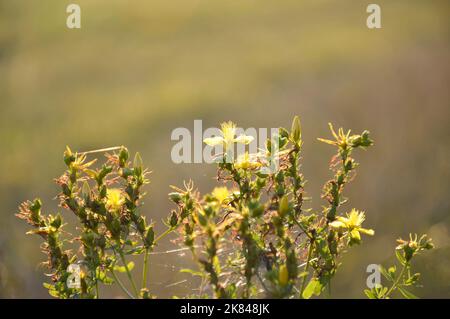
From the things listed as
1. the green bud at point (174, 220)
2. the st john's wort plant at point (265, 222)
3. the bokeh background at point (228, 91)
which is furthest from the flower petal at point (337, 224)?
the bokeh background at point (228, 91)

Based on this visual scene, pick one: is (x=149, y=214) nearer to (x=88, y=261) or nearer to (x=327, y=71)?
(x=327, y=71)

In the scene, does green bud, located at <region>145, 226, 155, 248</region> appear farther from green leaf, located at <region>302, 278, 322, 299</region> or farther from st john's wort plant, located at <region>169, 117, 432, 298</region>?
green leaf, located at <region>302, 278, 322, 299</region>

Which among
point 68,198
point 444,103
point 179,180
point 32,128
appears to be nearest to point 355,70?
point 444,103

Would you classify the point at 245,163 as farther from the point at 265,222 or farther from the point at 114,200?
the point at 114,200

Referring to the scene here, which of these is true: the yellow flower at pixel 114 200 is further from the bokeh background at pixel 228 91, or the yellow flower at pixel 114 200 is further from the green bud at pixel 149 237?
the bokeh background at pixel 228 91

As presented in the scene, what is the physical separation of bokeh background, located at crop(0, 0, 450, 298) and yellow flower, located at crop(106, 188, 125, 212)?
45.6 inches

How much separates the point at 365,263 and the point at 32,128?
1570mm

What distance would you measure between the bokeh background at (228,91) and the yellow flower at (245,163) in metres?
1.20

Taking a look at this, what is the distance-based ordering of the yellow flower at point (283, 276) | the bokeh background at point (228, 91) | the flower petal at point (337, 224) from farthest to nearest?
the bokeh background at point (228, 91)
the flower petal at point (337, 224)
the yellow flower at point (283, 276)

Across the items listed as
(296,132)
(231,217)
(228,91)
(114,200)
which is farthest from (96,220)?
(228,91)

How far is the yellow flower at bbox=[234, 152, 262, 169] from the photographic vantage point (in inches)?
31.4

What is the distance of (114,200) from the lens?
0.82 metres

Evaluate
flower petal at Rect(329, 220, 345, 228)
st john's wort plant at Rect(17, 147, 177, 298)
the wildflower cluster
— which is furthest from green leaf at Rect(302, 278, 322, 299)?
st john's wort plant at Rect(17, 147, 177, 298)

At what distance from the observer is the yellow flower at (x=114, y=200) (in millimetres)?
814
